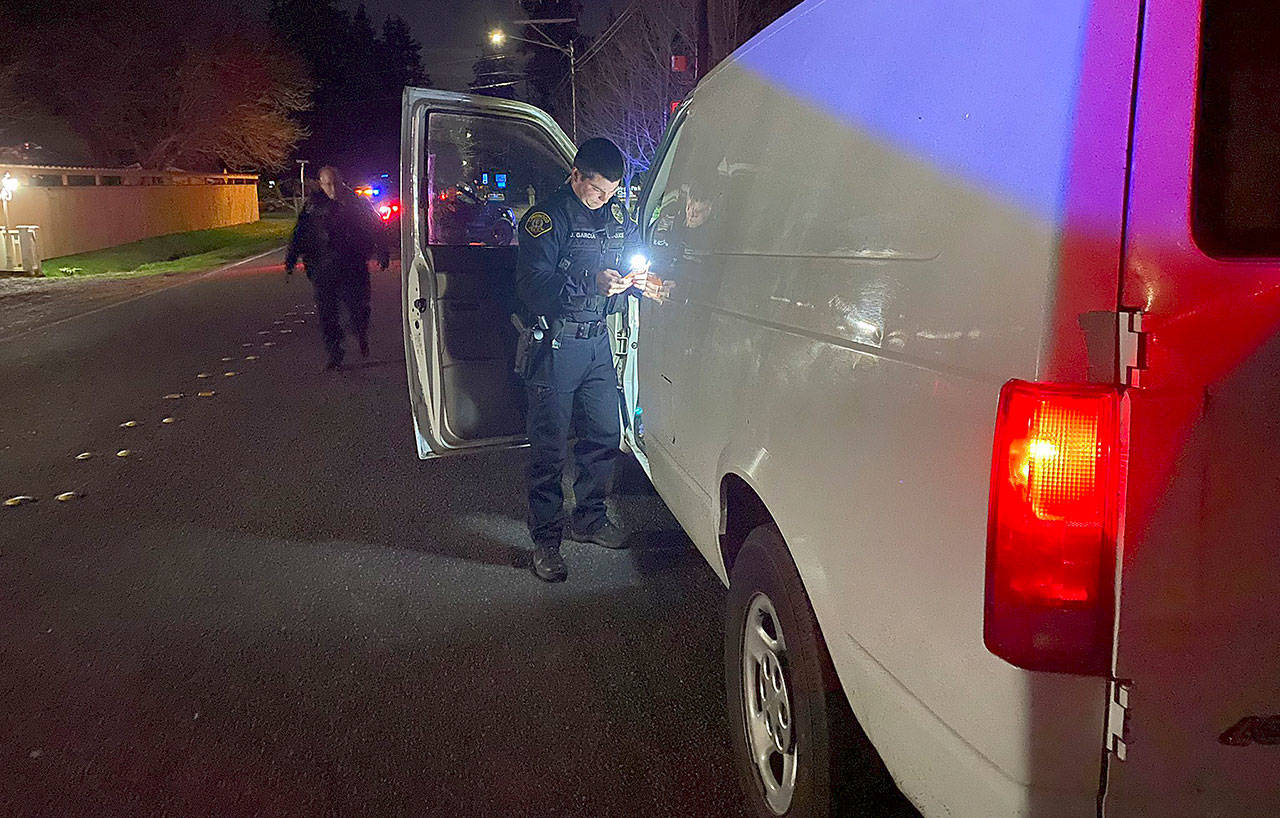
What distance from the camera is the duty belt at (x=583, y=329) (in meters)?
4.38

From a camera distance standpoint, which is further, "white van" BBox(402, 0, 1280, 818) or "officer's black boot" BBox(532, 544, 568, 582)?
"officer's black boot" BBox(532, 544, 568, 582)

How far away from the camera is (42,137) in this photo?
35594 millimetres

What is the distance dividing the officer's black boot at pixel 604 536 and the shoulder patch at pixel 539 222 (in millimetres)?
1527

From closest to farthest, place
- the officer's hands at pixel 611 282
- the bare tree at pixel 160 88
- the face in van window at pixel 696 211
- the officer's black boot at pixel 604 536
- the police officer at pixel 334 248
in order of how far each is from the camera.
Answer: the face in van window at pixel 696 211 → the officer's hands at pixel 611 282 → the officer's black boot at pixel 604 536 → the police officer at pixel 334 248 → the bare tree at pixel 160 88

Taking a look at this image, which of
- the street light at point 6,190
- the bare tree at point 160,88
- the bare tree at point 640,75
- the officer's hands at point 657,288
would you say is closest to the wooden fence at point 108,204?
the street light at point 6,190

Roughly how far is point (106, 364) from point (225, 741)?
26.8 feet

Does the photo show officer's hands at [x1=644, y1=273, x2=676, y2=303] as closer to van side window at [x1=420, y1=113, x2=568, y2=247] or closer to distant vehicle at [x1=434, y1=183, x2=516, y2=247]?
van side window at [x1=420, y1=113, x2=568, y2=247]

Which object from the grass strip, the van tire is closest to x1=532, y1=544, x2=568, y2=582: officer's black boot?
the van tire

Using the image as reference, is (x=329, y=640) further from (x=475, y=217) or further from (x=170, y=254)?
(x=170, y=254)

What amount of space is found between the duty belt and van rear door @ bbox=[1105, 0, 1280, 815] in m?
3.06

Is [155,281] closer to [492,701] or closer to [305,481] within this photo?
[305,481]

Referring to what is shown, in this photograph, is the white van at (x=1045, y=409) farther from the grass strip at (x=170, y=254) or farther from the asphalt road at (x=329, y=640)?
the grass strip at (x=170, y=254)

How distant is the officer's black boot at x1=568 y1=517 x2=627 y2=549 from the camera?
16.4ft

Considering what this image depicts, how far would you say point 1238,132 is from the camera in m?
1.52
